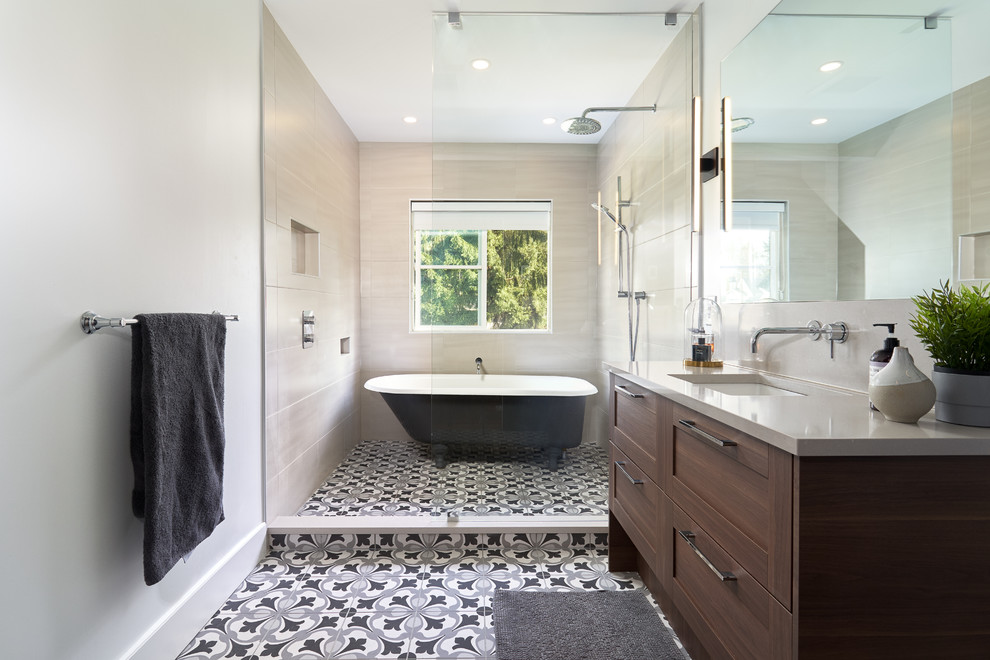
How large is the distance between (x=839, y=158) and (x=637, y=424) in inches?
43.6

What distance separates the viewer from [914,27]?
4.52 feet

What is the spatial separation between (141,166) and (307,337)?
1.63 m

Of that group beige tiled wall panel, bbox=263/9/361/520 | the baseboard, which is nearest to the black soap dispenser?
the baseboard

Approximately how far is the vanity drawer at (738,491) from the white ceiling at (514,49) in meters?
1.73

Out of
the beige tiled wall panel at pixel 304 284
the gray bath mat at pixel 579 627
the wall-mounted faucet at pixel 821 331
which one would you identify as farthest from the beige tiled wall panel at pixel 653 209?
the beige tiled wall panel at pixel 304 284

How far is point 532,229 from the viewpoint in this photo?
2.64 metres

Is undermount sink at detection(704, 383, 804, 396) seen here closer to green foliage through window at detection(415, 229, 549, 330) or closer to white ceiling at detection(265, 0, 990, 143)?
green foliage through window at detection(415, 229, 549, 330)

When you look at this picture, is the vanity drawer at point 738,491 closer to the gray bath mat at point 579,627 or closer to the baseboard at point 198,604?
the gray bath mat at point 579,627

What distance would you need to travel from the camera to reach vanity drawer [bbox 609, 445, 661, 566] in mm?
1773

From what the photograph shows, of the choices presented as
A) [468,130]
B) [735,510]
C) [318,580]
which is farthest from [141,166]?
[735,510]

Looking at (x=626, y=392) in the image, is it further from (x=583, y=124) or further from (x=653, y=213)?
(x=583, y=124)

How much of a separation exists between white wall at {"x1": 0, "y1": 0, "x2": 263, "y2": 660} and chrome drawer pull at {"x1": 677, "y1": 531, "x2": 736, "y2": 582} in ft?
5.39

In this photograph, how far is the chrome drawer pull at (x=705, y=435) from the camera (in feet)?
4.07

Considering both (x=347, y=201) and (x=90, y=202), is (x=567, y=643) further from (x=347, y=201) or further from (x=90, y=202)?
(x=347, y=201)
